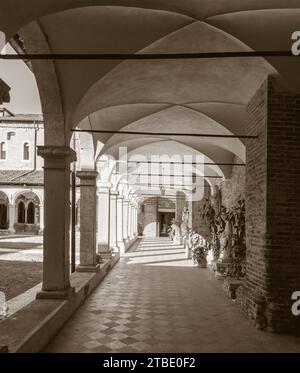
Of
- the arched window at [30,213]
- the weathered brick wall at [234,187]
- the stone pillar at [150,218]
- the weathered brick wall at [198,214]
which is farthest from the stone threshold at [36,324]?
the stone pillar at [150,218]

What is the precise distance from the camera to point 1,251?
59.1 ft

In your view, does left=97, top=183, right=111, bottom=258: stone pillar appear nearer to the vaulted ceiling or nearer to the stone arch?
the vaulted ceiling

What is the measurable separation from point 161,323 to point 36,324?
230 centimetres

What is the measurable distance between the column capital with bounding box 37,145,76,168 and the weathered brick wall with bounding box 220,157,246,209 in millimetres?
5801

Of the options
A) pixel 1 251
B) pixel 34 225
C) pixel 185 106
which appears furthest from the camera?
pixel 34 225

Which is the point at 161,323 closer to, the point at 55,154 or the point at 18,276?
the point at 55,154

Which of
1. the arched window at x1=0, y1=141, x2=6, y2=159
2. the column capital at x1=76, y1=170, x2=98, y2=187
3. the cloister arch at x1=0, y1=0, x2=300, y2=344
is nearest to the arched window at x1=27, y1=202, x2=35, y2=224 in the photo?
the arched window at x1=0, y1=141, x2=6, y2=159

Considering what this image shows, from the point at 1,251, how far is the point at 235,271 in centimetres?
1205

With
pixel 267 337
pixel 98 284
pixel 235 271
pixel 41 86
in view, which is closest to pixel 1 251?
pixel 98 284

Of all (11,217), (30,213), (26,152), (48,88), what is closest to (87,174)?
(48,88)

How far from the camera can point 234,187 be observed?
12953mm

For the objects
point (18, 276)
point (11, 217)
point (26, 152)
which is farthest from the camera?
point (26, 152)

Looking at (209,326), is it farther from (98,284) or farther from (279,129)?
(98,284)

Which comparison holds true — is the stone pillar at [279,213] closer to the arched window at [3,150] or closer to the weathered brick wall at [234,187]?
the weathered brick wall at [234,187]
